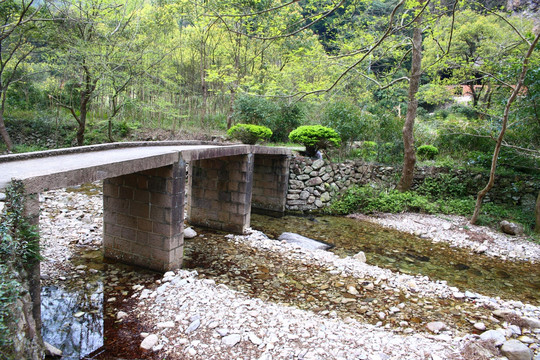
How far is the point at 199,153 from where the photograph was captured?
659cm

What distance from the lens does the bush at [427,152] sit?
45.1 feet

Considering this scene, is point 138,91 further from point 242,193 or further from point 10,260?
point 10,260

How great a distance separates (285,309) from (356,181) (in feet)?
28.5

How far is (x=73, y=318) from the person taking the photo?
461 cm

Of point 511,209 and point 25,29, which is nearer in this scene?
point 511,209

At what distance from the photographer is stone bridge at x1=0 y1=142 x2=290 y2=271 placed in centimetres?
413

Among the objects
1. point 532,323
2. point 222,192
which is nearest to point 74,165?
point 222,192

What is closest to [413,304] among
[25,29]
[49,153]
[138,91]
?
[49,153]

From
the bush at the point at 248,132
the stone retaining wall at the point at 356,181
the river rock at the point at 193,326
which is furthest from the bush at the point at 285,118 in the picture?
the river rock at the point at 193,326

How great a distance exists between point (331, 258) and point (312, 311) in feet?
7.27

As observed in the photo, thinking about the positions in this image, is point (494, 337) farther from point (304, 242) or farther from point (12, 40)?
point (12, 40)

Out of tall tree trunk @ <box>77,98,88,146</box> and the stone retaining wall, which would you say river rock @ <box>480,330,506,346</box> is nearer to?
the stone retaining wall

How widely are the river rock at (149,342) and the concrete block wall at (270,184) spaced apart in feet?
25.1

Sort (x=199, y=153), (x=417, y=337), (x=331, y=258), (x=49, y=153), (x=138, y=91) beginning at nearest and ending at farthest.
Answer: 1. (x=417, y=337)
2. (x=49, y=153)
3. (x=199, y=153)
4. (x=331, y=258)
5. (x=138, y=91)
